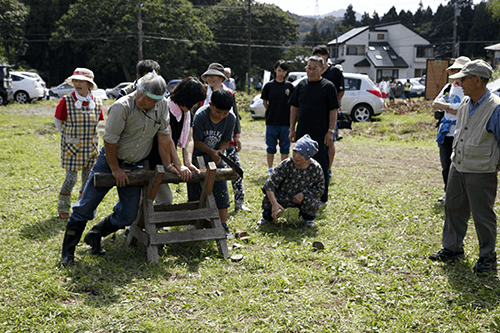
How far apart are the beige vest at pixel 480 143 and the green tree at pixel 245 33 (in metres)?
53.0

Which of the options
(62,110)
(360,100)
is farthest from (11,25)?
(62,110)

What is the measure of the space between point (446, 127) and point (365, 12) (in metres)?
118

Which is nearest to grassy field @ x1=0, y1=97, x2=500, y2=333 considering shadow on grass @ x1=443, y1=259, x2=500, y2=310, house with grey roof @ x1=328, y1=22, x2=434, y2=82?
shadow on grass @ x1=443, y1=259, x2=500, y2=310

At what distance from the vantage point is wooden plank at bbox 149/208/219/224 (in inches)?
181

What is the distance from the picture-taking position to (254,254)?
473 cm

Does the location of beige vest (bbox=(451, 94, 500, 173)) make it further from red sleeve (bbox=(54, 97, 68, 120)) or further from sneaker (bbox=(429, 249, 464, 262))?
red sleeve (bbox=(54, 97, 68, 120))

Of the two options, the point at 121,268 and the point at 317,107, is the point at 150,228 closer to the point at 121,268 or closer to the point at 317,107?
the point at 121,268

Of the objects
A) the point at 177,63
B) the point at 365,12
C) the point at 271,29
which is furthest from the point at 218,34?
the point at 365,12

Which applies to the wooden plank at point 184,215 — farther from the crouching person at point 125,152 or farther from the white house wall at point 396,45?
the white house wall at point 396,45

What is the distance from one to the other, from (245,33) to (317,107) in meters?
53.6

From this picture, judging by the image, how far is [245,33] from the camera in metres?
57.5

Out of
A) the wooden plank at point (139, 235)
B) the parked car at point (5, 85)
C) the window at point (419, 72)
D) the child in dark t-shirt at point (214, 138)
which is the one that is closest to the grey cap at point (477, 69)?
the child in dark t-shirt at point (214, 138)

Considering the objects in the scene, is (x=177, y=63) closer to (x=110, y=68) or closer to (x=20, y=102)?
(x=110, y=68)

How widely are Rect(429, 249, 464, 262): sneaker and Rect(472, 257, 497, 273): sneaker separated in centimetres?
24
